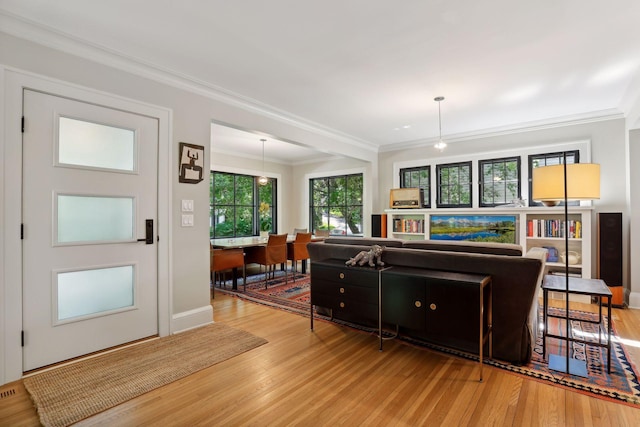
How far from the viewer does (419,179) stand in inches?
243

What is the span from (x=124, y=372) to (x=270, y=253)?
116 inches

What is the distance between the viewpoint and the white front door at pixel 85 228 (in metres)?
2.42

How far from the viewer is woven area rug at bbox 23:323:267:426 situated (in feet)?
6.55

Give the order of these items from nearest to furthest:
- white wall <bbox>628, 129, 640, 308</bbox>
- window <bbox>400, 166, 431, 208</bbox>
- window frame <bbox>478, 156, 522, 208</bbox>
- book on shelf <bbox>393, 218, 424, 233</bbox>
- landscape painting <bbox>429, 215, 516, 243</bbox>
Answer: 1. white wall <bbox>628, 129, 640, 308</bbox>
2. landscape painting <bbox>429, 215, 516, 243</bbox>
3. window frame <bbox>478, 156, 522, 208</bbox>
4. book on shelf <bbox>393, 218, 424, 233</bbox>
5. window <bbox>400, 166, 431, 208</bbox>

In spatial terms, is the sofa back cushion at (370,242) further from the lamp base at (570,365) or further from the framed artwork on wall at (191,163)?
the framed artwork on wall at (191,163)

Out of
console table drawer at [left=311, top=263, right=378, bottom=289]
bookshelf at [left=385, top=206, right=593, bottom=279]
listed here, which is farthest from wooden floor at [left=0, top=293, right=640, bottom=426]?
bookshelf at [left=385, top=206, right=593, bottom=279]

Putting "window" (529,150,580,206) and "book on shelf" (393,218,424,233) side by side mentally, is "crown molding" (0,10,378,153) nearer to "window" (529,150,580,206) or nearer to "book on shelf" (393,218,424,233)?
"book on shelf" (393,218,424,233)

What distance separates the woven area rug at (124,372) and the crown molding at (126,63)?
8.14 feet

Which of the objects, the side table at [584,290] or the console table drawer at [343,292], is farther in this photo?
the console table drawer at [343,292]

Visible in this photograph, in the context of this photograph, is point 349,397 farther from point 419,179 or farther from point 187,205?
point 419,179

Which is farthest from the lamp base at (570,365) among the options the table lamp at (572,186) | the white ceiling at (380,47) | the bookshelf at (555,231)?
the white ceiling at (380,47)

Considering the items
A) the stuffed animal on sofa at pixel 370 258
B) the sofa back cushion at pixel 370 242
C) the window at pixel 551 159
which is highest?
the window at pixel 551 159

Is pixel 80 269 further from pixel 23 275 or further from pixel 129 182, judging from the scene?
pixel 129 182

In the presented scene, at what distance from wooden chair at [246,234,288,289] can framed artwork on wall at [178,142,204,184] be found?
2.04m
